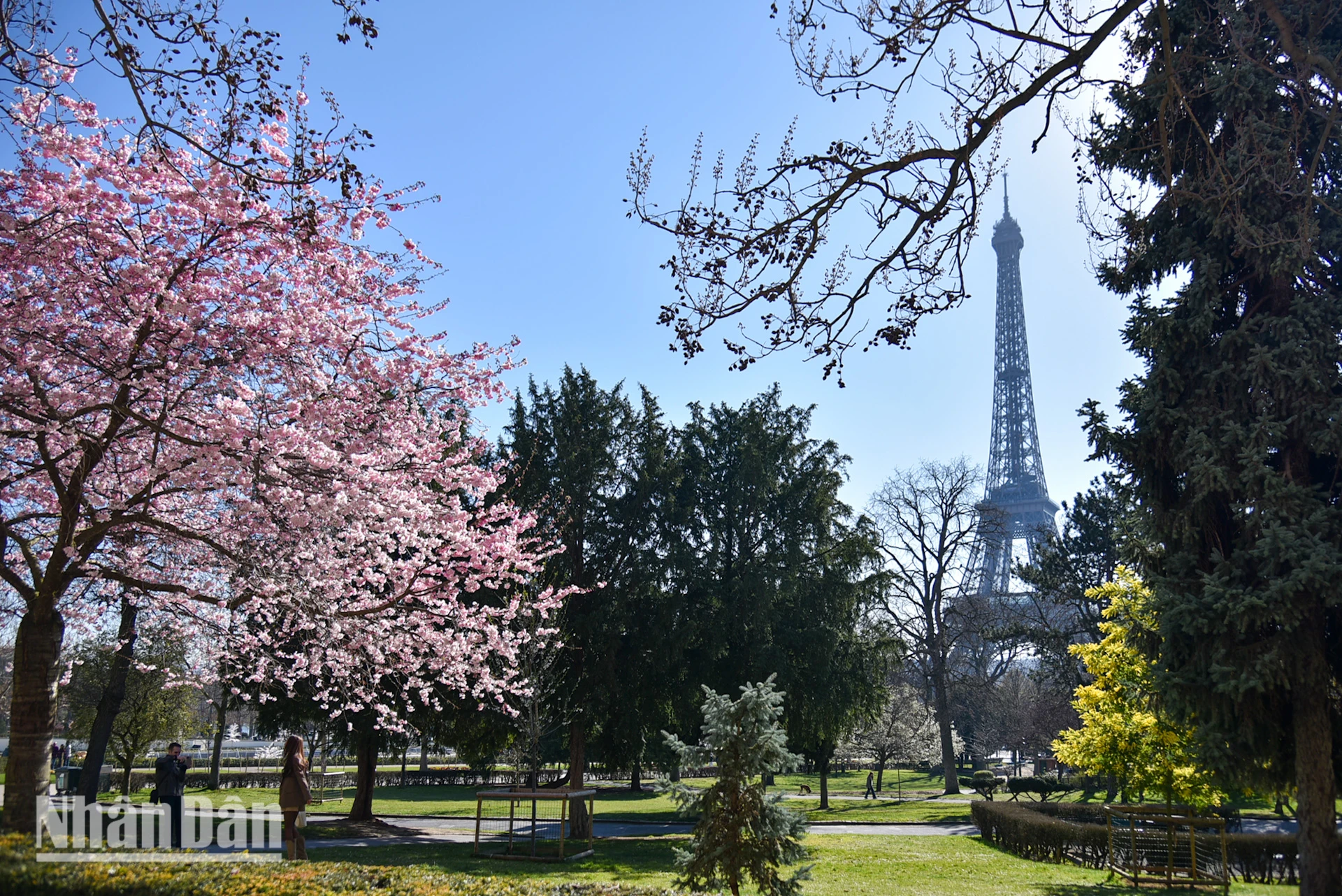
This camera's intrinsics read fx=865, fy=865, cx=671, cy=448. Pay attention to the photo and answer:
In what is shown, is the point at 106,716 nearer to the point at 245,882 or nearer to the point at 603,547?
the point at 603,547

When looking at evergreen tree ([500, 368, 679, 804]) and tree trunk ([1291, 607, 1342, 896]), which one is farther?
evergreen tree ([500, 368, 679, 804])

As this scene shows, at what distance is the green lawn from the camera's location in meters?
12.2

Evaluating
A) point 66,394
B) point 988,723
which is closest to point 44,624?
point 66,394

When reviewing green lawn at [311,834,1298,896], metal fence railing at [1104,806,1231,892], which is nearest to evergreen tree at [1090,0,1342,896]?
metal fence railing at [1104,806,1231,892]

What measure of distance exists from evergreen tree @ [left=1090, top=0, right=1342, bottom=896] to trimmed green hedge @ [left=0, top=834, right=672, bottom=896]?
23.1 feet

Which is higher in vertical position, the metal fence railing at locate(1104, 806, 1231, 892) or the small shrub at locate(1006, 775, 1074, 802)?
the metal fence railing at locate(1104, 806, 1231, 892)

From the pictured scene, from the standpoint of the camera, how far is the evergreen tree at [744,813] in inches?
310

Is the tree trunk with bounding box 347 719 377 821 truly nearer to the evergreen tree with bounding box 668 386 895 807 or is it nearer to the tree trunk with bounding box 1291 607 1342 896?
the evergreen tree with bounding box 668 386 895 807

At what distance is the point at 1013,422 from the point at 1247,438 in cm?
8179

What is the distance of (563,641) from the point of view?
17.3 m

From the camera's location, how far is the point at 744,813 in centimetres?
793

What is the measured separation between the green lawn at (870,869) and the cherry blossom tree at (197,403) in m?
4.61

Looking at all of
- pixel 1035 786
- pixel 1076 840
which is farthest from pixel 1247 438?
pixel 1035 786

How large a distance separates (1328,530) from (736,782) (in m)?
7.04
